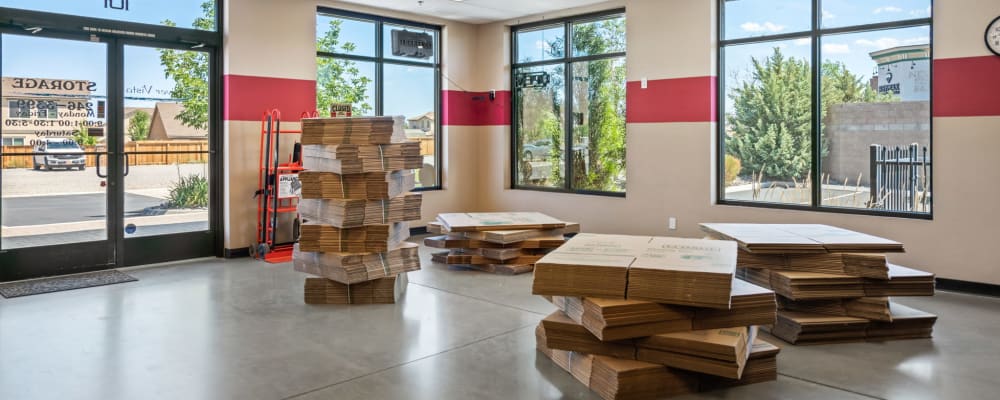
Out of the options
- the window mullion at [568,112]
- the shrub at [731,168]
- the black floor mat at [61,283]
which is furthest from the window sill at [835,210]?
the black floor mat at [61,283]

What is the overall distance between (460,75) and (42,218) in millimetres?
5450

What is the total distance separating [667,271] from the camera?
11.7 ft

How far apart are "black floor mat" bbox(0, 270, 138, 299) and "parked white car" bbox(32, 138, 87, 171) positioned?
1044 mm

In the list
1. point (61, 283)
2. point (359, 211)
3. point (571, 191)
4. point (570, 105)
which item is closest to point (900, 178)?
point (571, 191)

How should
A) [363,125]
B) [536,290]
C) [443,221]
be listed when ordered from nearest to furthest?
1. [536,290]
2. [363,125]
3. [443,221]

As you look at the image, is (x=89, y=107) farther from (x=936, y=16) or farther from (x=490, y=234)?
(x=936, y=16)

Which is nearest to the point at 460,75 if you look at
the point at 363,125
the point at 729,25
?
the point at 729,25

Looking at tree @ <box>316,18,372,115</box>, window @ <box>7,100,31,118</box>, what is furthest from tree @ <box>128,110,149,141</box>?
tree @ <box>316,18,372,115</box>

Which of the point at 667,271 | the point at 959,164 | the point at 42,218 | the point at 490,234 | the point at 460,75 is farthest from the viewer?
the point at 460,75

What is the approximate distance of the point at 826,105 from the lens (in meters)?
7.05

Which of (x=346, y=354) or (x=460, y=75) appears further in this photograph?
(x=460, y=75)

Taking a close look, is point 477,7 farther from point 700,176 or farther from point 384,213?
point 384,213

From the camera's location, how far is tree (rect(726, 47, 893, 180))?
22.9 ft

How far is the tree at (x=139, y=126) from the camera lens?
23.7ft
